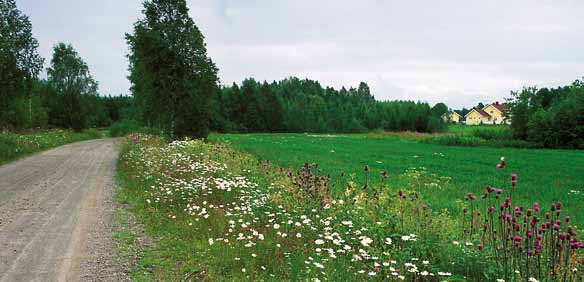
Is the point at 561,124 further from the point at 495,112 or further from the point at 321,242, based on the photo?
the point at 495,112

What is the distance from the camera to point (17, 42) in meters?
22.5

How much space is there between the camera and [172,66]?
3081cm

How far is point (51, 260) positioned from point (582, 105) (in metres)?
56.6

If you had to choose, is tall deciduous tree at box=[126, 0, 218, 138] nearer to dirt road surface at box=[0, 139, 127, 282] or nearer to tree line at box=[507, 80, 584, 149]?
dirt road surface at box=[0, 139, 127, 282]

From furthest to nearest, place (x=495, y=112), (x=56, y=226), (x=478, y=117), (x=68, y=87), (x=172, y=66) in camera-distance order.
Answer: (x=478, y=117)
(x=495, y=112)
(x=68, y=87)
(x=172, y=66)
(x=56, y=226)

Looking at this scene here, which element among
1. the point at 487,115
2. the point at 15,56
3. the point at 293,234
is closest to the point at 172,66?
the point at 15,56

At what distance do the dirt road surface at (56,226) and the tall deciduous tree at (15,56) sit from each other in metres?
7.88

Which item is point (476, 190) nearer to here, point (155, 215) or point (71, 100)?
point (155, 215)

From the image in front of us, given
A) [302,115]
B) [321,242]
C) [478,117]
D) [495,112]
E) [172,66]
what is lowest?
[321,242]

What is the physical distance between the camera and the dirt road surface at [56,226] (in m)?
6.22

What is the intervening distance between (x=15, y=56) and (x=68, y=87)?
34.4 meters

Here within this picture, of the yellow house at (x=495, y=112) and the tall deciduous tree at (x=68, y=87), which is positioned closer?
the tall deciduous tree at (x=68, y=87)

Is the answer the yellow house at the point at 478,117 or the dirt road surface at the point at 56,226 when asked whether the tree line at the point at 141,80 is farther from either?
the yellow house at the point at 478,117

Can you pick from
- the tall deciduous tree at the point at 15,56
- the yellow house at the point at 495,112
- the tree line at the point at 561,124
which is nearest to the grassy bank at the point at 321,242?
the tall deciduous tree at the point at 15,56
